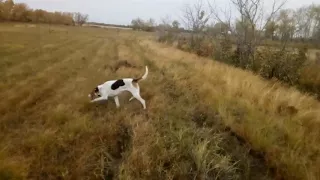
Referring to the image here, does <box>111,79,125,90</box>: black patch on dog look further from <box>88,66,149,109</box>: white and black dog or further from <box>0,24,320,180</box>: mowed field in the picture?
<box>0,24,320,180</box>: mowed field

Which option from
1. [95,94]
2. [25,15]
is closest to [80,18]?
[25,15]

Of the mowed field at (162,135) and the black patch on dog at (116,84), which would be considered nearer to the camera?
the mowed field at (162,135)

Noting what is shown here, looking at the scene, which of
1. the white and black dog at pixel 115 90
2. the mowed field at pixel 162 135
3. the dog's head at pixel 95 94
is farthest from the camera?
the dog's head at pixel 95 94

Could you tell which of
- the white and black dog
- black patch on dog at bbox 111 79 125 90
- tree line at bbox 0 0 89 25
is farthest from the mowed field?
tree line at bbox 0 0 89 25

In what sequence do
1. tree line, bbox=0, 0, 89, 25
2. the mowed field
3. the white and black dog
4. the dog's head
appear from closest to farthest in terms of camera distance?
the mowed field < the white and black dog < the dog's head < tree line, bbox=0, 0, 89, 25

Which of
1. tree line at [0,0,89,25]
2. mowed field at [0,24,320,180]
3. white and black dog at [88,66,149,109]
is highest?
tree line at [0,0,89,25]

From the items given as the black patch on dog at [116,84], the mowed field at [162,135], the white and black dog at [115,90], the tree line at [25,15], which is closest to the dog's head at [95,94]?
the white and black dog at [115,90]

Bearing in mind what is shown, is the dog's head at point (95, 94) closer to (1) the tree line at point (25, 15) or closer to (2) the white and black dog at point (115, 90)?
(2) the white and black dog at point (115, 90)

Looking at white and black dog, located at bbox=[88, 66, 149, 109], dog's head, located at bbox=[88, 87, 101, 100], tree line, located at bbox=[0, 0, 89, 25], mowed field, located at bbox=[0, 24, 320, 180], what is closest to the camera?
mowed field, located at bbox=[0, 24, 320, 180]

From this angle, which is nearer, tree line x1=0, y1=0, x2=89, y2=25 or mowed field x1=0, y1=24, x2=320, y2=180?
mowed field x1=0, y1=24, x2=320, y2=180

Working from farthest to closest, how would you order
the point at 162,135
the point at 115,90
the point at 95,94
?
1. the point at 95,94
2. the point at 115,90
3. the point at 162,135

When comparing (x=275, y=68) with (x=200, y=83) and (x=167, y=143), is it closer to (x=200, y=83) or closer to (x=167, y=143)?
(x=200, y=83)

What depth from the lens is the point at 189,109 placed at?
661 cm

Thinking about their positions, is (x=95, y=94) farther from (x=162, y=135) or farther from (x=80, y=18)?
(x=80, y=18)
